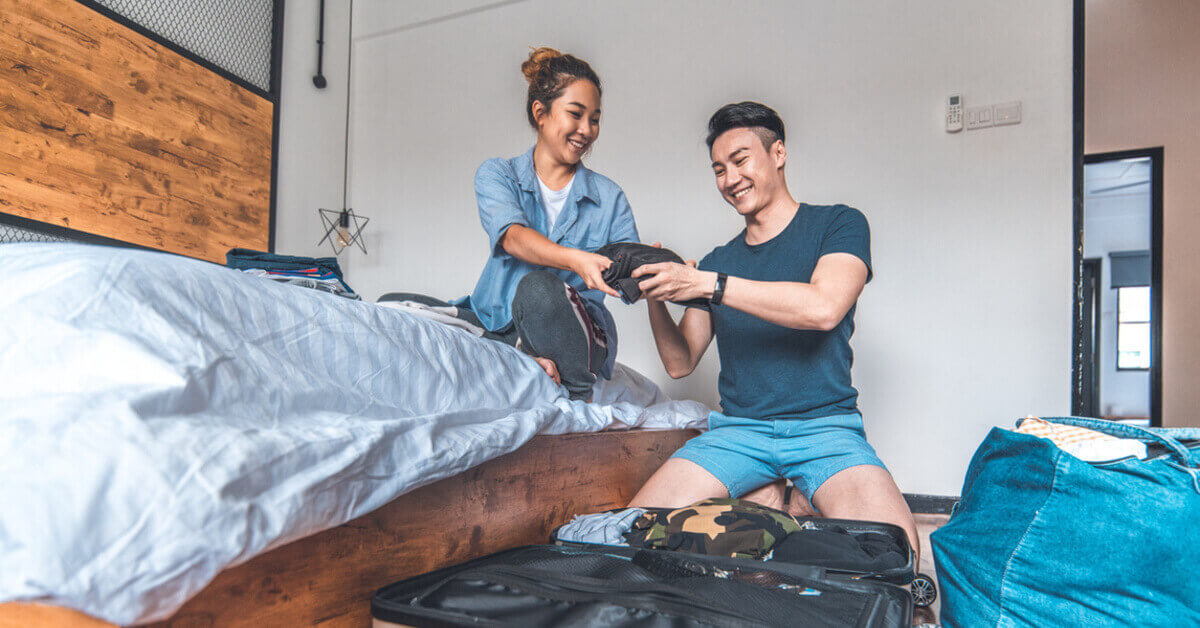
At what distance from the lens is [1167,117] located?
3527mm

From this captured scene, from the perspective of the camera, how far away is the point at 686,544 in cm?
89

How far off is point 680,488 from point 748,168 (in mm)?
707

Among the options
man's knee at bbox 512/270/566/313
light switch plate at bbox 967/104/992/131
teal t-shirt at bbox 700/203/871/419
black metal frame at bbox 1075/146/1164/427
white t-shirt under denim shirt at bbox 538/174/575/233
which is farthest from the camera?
black metal frame at bbox 1075/146/1164/427

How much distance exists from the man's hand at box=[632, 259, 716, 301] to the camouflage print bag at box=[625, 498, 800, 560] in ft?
1.37

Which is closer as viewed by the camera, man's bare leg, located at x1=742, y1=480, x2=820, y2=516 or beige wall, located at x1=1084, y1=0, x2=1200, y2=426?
man's bare leg, located at x1=742, y1=480, x2=820, y2=516

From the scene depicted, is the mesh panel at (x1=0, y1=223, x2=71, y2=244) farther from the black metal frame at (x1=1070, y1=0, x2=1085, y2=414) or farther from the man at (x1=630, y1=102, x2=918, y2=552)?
the black metal frame at (x1=1070, y1=0, x2=1085, y2=414)

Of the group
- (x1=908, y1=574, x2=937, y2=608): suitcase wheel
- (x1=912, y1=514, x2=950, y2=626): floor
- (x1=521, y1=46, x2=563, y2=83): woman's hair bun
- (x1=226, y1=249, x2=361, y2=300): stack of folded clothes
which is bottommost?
(x1=912, y1=514, x2=950, y2=626): floor

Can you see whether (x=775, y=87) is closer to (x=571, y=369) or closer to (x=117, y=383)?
(x=571, y=369)

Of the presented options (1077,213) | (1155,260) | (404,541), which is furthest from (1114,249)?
(404,541)

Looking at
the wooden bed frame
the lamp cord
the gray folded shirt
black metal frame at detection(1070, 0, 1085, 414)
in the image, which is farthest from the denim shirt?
the lamp cord

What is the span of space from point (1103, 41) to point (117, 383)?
4364 mm

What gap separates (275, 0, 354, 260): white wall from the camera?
2801mm

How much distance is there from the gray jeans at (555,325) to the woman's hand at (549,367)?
0.05 ft

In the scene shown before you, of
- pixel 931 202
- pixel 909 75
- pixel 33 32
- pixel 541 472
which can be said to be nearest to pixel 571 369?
pixel 541 472
